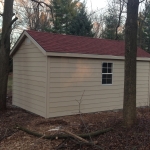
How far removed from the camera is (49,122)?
24.0 ft

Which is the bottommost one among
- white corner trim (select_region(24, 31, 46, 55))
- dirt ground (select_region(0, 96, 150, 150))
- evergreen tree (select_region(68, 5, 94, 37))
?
dirt ground (select_region(0, 96, 150, 150))

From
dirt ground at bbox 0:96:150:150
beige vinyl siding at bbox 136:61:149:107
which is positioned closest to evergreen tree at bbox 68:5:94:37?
beige vinyl siding at bbox 136:61:149:107

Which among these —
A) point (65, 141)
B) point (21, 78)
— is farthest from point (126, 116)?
point (21, 78)

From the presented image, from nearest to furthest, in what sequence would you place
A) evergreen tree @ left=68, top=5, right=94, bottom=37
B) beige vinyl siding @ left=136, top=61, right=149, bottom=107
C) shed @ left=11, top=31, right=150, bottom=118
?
shed @ left=11, top=31, right=150, bottom=118, beige vinyl siding @ left=136, top=61, right=149, bottom=107, evergreen tree @ left=68, top=5, right=94, bottom=37

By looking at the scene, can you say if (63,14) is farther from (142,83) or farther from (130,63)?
(130,63)

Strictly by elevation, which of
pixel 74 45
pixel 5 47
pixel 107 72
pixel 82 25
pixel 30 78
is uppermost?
pixel 82 25

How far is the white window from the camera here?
970 centimetres

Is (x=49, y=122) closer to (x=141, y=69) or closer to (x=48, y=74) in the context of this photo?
(x=48, y=74)

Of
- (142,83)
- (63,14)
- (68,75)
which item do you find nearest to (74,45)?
(68,75)

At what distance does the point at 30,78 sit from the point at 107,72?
351 cm

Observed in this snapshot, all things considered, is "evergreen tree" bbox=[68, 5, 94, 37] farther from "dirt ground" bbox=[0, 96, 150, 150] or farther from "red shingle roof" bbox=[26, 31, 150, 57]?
"dirt ground" bbox=[0, 96, 150, 150]

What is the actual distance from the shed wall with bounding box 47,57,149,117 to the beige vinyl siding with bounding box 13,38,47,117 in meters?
0.39

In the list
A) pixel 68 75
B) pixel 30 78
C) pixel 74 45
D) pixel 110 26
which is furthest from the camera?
pixel 110 26

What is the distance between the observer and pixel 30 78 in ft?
30.8
